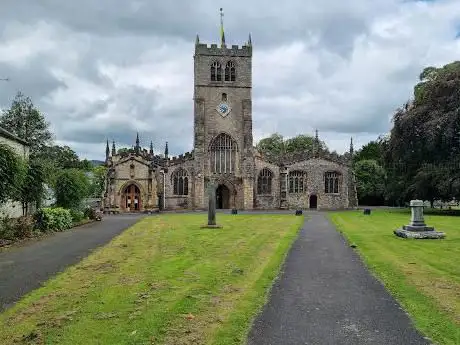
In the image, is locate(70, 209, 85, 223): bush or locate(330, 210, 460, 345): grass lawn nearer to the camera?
locate(330, 210, 460, 345): grass lawn

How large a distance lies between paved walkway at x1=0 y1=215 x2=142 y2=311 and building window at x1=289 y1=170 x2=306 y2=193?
39644 millimetres

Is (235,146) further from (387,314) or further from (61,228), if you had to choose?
Result: (387,314)

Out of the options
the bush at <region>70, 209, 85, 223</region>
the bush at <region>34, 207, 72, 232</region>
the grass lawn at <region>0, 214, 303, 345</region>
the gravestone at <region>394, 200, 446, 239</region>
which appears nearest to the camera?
the grass lawn at <region>0, 214, 303, 345</region>

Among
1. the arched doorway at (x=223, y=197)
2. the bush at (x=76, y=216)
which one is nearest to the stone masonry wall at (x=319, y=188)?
the arched doorway at (x=223, y=197)

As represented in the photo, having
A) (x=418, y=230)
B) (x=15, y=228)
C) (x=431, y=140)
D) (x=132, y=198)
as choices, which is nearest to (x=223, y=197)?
(x=132, y=198)

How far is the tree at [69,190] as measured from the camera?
1309 inches

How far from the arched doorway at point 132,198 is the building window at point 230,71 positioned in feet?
56.5

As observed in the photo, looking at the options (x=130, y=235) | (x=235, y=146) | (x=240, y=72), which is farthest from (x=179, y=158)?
(x=130, y=235)

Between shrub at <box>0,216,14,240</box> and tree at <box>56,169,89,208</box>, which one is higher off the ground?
tree at <box>56,169,89,208</box>

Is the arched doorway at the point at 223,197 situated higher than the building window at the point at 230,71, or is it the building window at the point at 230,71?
the building window at the point at 230,71

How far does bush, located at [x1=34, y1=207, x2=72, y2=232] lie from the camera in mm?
24828

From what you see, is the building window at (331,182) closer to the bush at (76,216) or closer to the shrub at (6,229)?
the bush at (76,216)

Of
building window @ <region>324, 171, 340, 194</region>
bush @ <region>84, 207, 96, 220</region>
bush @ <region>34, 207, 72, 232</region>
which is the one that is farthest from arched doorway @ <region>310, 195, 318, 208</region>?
bush @ <region>34, 207, 72, 232</region>

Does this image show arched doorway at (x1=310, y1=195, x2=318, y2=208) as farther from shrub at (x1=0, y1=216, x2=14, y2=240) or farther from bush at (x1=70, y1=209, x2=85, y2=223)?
shrub at (x1=0, y1=216, x2=14, y2=240)
